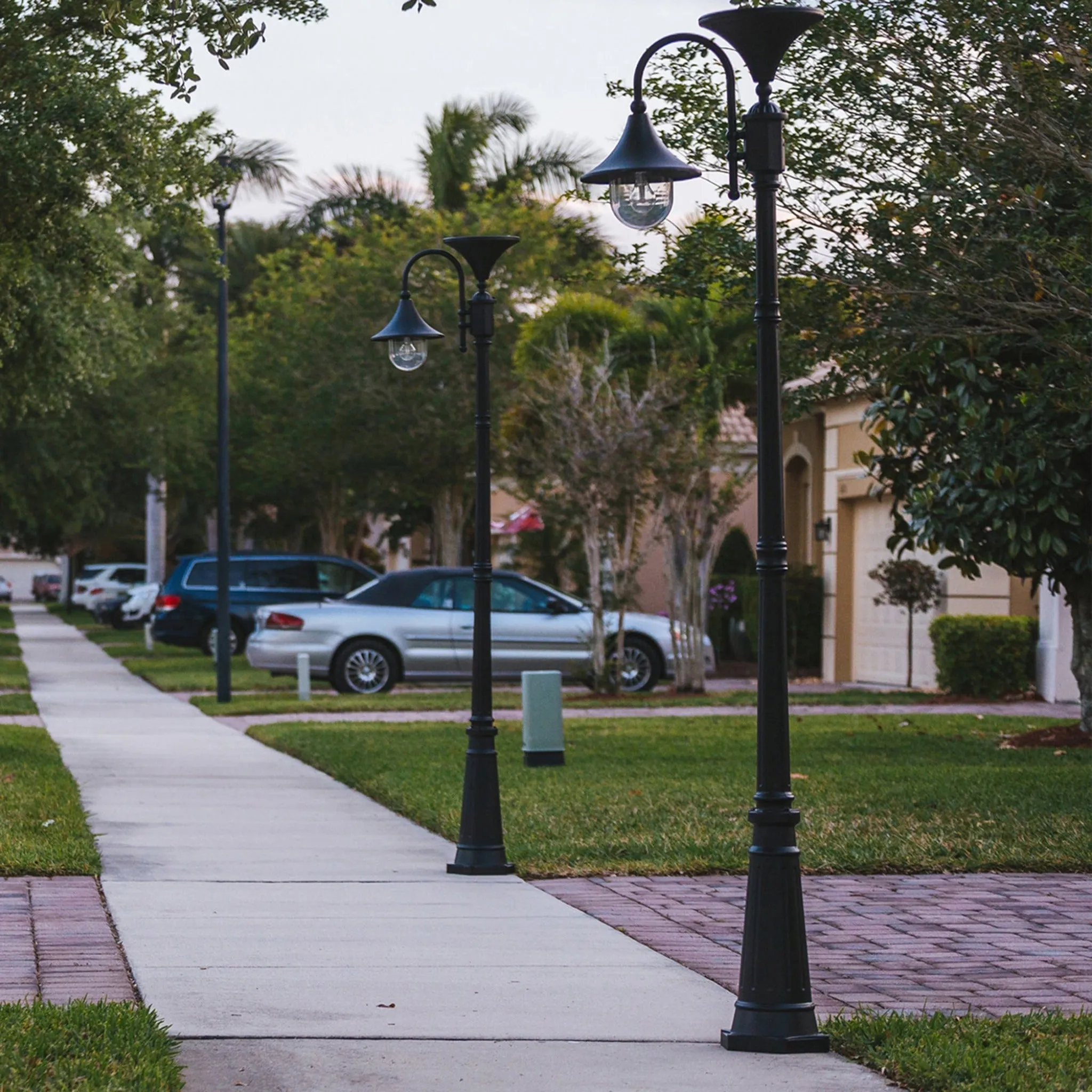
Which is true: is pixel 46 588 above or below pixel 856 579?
above

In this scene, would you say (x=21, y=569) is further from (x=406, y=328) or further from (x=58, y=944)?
(x=58, y=944)

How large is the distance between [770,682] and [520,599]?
17.0 m

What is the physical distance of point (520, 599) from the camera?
2312 centimetres

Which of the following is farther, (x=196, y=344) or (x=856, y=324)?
(x=196, y=344)

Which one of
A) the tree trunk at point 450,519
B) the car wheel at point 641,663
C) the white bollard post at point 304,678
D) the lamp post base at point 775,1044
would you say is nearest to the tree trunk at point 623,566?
the car wheel at point 641,663

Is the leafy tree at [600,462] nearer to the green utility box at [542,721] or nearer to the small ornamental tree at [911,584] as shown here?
the small ornamental tree at [911,584]

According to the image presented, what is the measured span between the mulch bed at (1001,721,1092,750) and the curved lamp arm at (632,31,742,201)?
9.54m

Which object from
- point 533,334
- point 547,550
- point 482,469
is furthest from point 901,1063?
point 547,550

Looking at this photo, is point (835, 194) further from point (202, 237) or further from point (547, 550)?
point (547, 550)

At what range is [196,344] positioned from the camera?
37781mm

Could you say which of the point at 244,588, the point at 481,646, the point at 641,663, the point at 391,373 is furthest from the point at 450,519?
the point at 481,646

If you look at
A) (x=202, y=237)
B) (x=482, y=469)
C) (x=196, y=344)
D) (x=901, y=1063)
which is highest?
(x=196, y=344)

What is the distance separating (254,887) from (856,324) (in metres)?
6.47

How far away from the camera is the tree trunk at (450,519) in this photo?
112 feet
